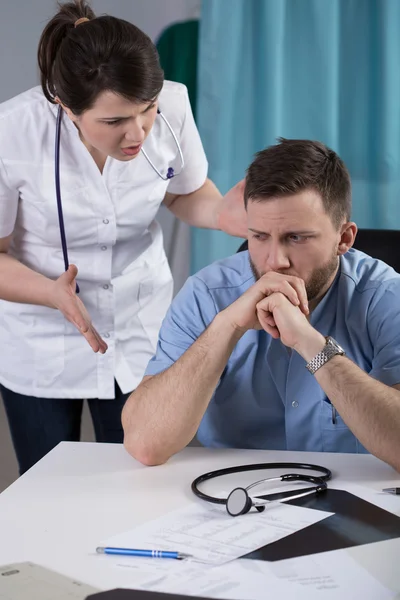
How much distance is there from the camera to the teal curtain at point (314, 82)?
3.02m

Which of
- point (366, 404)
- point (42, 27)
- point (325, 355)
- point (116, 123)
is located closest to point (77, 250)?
point (116, 123)

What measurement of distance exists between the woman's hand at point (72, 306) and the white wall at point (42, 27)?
2057mm

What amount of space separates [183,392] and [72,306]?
36cm

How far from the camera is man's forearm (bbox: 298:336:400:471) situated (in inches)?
52.8

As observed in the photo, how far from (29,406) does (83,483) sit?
707mm

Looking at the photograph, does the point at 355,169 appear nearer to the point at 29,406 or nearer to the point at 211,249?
the point at 211,249

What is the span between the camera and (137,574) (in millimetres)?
978

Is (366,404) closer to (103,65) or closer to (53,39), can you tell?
(103,65)

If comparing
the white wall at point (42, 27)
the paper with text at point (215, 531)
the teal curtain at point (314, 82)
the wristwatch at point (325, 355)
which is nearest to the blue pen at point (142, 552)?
the paper with text at point (215, 531)

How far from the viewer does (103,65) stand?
1563 millimetres

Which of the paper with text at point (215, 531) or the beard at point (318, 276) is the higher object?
the beard at point (318, 276)

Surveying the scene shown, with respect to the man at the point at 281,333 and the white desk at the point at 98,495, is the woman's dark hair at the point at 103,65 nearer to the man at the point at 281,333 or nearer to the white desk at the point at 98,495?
the man at the point at 281,333

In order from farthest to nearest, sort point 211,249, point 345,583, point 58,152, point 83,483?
point 211,249 → point 58,152 → point 83,483 → point 345,583

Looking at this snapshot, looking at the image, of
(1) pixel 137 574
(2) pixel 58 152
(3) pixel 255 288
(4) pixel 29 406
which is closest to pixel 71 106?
(2) pixel 58 152
